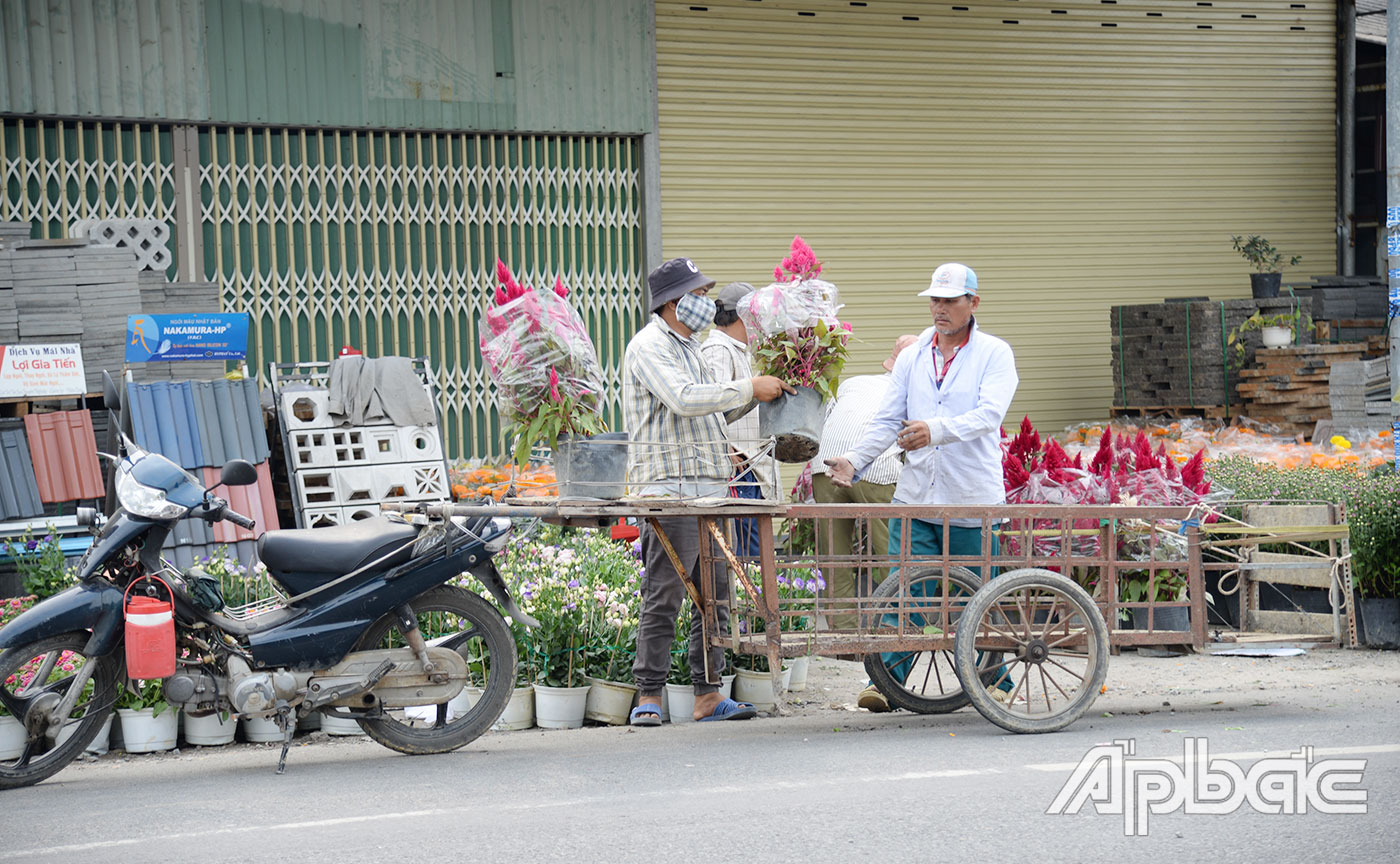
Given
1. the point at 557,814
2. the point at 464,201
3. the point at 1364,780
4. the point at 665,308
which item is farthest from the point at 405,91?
the point at 1364,780

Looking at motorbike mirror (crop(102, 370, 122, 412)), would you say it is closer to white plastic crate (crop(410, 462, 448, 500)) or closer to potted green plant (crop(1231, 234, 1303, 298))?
white plastic crate (crop(410, 462, 448, 500))

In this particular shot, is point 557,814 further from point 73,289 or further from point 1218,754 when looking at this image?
point 73,289

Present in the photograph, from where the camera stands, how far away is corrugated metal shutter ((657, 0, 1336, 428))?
13.2 meters

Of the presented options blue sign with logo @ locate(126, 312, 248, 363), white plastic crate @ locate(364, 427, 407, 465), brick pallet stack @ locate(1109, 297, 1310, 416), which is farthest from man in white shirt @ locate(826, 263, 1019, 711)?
brick pallet stack @ locate(1109, 297, 1310, 416)

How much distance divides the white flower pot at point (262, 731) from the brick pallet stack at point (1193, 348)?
9.91 metres

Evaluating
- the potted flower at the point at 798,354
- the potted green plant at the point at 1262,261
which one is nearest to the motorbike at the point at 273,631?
the potted flower at the point at 798,354

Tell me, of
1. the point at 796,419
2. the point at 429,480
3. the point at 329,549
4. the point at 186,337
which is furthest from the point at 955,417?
the point at 186,337

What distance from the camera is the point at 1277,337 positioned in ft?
44.8

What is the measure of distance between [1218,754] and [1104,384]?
32.4ft

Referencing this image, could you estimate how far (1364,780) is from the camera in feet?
17.1

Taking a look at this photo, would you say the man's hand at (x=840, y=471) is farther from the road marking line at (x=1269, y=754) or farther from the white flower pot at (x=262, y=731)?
the white flower pot at (x=262, y=731)

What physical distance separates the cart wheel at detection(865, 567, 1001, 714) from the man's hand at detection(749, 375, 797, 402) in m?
0.98

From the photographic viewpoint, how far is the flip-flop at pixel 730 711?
22.5ft

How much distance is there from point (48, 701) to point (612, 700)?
244 cm
